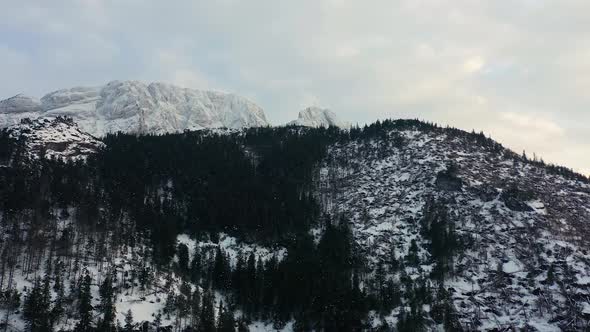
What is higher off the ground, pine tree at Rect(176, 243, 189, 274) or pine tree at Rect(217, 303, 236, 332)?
pine tree at Rect(176, 243, 189, 274)

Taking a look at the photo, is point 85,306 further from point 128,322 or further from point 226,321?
point 226,321

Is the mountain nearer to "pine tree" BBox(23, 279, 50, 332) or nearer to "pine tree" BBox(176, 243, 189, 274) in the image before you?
"pine tree" BBox(23, 279, 50, 332)

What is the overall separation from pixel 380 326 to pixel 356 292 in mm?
12626

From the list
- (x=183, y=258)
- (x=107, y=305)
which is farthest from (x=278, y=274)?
(x=107, y=305)

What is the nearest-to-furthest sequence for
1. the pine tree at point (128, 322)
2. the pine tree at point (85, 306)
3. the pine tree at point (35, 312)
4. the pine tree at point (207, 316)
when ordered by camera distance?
the pine tree at point (35, 312)
the pine tree at point (85, 306)
the pine tree at point (128, 322)
the pine tree at point (207, 316)

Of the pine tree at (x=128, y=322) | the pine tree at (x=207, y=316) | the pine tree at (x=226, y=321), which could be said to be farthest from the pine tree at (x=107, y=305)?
the pine tree at (x=226, y=321)

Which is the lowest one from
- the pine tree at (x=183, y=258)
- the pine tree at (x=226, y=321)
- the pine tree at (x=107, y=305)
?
the pine tree at (x=226, y=321)

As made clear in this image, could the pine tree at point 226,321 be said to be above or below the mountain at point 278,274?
below

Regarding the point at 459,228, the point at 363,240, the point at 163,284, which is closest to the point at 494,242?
the point at 459,228

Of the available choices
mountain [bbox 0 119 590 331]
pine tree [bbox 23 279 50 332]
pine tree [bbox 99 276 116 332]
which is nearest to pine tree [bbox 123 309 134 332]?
mountain [bbox 0 119 590 331]

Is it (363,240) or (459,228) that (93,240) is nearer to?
(363,240)

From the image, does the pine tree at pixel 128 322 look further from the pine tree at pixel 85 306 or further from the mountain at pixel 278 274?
the pine tree at pixel 85 306

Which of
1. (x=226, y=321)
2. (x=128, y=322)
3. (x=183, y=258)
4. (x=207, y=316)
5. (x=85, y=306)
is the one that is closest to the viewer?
(x=85, y=306)

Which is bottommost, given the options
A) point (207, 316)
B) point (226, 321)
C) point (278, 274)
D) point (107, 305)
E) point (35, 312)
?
point (226, 321)
